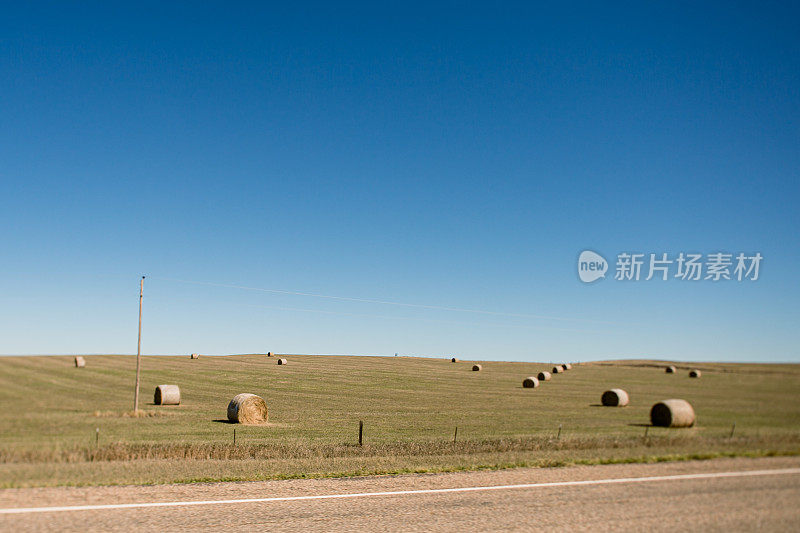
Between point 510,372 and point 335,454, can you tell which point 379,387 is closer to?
point 335,454

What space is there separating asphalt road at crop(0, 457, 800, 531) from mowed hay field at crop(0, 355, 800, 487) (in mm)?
1597

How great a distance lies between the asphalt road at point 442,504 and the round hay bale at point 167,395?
1886 cm

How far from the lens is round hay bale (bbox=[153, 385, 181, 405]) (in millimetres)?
29300

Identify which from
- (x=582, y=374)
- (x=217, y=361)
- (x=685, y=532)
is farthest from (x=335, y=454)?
(x=582, y=374)

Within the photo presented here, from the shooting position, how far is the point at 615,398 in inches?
1444

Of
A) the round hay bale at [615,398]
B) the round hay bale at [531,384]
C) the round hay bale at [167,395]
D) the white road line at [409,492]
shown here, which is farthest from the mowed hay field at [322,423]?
the round hay bale at [531,384]

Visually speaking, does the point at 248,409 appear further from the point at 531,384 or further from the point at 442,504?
the point at 531,384

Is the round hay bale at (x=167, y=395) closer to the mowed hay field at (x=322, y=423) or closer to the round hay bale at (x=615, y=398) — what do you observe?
the mowed hay field at (x=322, y=423)

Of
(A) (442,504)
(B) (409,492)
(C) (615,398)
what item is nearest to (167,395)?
(B) (409,492)

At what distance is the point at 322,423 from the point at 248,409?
3540 millimetres

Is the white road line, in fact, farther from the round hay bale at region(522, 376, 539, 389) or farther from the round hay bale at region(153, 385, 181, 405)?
the round hay bale at region(522, 376, 539, 389)

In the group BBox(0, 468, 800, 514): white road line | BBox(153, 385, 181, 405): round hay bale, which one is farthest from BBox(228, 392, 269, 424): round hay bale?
BBox(0, 468, 800, 514): white road line

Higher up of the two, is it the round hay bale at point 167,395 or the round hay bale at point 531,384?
the round hay bale at point 167,395

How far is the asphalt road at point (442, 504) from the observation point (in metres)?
9.21
